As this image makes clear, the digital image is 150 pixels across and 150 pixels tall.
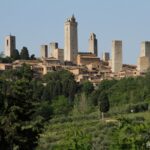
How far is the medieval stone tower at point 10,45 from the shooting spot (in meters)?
92.1

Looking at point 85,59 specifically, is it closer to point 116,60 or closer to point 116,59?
point 116,59

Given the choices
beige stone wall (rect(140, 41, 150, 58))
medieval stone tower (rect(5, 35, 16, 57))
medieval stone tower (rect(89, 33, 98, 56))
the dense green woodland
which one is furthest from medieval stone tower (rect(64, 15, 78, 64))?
the dense green woodland

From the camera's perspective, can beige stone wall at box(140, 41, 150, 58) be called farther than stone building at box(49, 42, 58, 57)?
No

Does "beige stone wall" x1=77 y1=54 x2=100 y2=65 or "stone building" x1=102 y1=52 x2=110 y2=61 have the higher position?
"stone building" x1=102 y1=52 x2=110 y2=61

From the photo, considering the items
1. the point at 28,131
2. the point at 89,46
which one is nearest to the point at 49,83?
the point at 89,46

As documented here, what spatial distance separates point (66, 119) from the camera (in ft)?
164

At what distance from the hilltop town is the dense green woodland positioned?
4.97 metres

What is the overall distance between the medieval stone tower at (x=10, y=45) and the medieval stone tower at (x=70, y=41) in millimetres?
6222

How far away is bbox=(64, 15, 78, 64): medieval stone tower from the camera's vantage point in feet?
303

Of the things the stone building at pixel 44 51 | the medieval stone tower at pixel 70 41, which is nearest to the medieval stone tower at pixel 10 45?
the stone building at pixel 44 51

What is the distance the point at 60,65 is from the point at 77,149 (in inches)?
2642

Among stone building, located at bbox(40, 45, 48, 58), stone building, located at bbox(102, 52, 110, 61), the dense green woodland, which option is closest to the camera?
the dense green woodland

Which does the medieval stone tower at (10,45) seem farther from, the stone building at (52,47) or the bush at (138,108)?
the bush at (138,108)

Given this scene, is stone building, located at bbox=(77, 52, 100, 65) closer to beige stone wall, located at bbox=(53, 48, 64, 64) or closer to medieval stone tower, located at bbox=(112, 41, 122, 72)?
beige stone wall, located at bbox=(53, 48, 64, 64)
